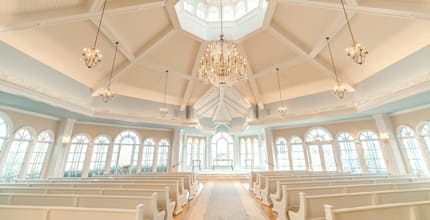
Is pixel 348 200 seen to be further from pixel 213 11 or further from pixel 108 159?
pixel 108 159

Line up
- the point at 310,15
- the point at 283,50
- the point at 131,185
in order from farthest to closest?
the point at 283,50 < the point at 310,15 < the point at 131,185

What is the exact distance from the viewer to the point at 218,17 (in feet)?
30.3

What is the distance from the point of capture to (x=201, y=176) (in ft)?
36.5

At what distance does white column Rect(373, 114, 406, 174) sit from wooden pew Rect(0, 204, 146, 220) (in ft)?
37.9

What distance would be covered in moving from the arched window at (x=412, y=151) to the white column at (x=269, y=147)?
21.5 feet

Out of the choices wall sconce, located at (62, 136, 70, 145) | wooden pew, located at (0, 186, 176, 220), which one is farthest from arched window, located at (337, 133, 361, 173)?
A: wall sconce, located at (62, 136, 70, 145)

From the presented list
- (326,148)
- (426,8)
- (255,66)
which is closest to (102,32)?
(255,66)

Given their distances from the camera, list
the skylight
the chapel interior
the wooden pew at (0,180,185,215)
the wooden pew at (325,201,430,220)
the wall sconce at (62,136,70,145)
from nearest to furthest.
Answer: the wooden pew at (325,201,430,220) < the chapel interior < the wooden pew at (0,180,185,215) < the skylight < the wall sconce at (62,136,70,145)

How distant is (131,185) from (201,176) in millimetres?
7349

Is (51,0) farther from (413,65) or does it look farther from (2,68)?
(413,65)

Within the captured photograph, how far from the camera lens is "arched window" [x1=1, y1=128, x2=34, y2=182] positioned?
7164mm

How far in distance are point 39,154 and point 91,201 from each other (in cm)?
836

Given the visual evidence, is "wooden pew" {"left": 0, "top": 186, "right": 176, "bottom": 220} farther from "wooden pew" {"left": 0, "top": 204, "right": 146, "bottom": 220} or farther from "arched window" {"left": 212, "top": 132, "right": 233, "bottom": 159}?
"arched window" {"left": 212, "top": 132, "right": 233, "bottom": 159}

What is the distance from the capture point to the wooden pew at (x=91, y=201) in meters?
2.81
